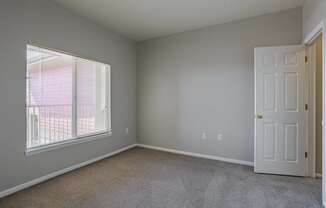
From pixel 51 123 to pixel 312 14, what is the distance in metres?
4.23

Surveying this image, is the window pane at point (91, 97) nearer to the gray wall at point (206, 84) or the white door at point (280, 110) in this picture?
the gray wall at point (206, 84)

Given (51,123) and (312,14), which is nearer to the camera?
(312,14)

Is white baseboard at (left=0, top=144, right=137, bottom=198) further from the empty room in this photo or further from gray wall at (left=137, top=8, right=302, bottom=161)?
gray wall at (left=137, top=8, right=302, bottom=161)

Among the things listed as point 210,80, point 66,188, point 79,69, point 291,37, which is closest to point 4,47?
point 79,69

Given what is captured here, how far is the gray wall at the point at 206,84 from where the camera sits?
10.8 ft

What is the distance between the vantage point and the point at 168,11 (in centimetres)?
308

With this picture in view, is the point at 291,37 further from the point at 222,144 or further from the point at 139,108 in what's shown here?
the point at 139,108

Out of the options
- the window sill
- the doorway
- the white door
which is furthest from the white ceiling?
the window sill

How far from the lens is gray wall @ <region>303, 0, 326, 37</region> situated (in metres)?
2.16

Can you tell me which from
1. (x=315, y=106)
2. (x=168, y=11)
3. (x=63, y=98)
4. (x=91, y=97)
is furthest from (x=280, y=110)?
(x=63, y=98)

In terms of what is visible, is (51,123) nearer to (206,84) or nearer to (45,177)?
(45,177)

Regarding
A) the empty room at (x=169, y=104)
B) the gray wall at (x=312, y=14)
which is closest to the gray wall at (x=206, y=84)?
the empty room at (x=169, y=104)

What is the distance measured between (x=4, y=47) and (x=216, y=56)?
3328 millimetres

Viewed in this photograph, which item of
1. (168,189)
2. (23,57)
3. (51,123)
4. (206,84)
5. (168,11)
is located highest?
(168,11)
